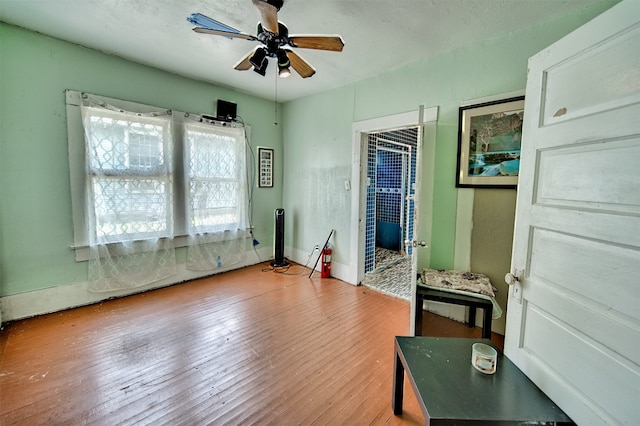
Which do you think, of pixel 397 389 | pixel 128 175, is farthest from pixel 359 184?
pixel 128 175

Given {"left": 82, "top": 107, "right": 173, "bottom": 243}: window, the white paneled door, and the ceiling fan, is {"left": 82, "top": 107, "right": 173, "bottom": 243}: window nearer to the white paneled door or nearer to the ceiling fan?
the ceiling fan

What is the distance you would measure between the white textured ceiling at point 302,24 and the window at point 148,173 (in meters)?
0.63

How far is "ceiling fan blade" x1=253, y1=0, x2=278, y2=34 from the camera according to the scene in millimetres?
1478

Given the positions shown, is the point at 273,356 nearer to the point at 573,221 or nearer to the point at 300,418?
the point at 300,418

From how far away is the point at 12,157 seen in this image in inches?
93.6

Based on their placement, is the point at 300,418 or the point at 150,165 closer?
the point at 300,418

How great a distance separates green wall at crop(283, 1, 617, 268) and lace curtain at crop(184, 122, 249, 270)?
0.86 metres

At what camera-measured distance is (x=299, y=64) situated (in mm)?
2271

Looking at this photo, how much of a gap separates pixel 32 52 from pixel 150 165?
1.30 m

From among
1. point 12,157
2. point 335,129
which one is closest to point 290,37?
point 335,129

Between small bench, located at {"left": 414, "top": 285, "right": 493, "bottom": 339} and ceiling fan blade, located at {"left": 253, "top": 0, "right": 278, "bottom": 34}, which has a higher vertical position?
ceiling fan blade, located at {"left": 253, "top": 0, "right": 278, "bottom": 34}

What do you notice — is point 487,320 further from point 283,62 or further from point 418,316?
point 283,62

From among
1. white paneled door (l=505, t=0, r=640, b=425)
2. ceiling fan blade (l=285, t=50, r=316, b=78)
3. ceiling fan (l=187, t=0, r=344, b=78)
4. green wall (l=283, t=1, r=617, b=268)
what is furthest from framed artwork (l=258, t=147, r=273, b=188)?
white paneled door (l=505, t=0, r=640, b=425)

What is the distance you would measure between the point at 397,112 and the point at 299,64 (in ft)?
4.29
